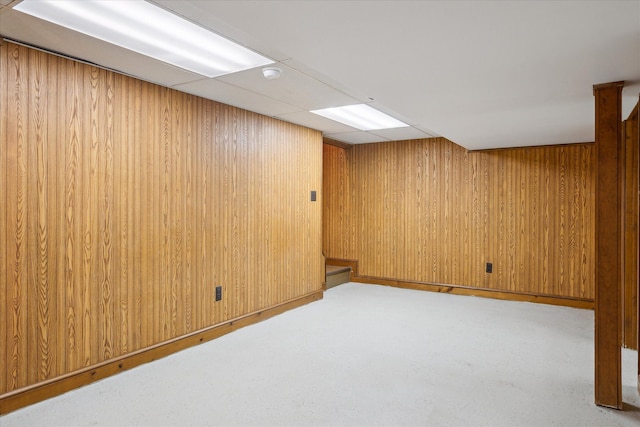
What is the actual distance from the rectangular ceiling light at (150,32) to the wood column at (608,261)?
2.19 m

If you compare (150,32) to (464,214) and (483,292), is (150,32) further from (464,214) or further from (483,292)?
(483,292)

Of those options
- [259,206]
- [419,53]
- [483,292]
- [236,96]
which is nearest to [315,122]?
[259,206]

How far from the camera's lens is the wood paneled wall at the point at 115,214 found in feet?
7.89

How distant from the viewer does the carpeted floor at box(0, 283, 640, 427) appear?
235cm

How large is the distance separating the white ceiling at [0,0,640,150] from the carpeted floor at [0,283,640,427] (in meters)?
2.05

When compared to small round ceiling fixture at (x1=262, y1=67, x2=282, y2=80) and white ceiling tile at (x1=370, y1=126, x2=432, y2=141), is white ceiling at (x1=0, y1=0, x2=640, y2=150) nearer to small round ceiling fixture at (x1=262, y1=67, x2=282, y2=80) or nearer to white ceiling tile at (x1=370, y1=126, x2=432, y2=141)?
small round ceiling fixture at (x1=262, y1=67, x2=282, y2=80)

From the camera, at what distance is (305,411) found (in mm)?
2412

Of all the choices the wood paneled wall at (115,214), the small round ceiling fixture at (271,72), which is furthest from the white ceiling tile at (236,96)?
the small round ceiling fixture at (271,72)

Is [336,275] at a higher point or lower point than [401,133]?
lower

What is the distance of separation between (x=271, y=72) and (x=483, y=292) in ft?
13.9

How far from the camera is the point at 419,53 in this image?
2.25 m

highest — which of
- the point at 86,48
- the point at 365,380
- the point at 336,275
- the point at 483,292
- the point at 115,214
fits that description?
the point at 86,48

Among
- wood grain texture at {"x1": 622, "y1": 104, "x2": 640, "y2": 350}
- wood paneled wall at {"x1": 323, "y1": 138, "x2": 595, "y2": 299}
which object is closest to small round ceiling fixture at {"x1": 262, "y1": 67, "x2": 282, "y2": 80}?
wood grain texture at {"x1": 622, "y1": 104, "x2": 640, "y2": 350}

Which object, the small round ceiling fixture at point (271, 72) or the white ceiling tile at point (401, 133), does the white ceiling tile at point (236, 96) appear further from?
the white ceiling tile at point (401, 133)
